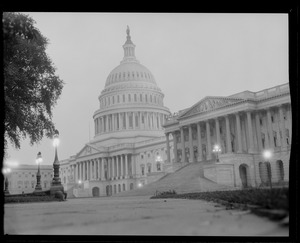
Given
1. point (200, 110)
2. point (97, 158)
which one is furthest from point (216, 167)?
point (97, 158)

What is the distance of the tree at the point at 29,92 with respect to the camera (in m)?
15.3

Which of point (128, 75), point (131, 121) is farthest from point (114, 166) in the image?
point (128, 75)

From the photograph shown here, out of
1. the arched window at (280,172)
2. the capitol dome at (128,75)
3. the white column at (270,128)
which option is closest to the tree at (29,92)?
the capitol dome at (128,75)

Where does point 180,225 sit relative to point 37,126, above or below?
below

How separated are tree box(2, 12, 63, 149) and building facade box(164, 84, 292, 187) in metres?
17.8

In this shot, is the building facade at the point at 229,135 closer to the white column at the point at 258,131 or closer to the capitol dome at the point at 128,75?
the white column at the point at 258,131

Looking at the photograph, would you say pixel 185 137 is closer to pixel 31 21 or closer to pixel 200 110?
pixel 200 110

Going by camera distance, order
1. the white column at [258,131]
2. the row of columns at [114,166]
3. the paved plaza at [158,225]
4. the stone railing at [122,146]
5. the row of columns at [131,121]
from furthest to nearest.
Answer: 1. the stone railing at [122,146]
2. the row of columns at [131,121]
3. the row of columns at [114,166]
4. the white column at [258,131]
5. the paved plaza at [158,225]

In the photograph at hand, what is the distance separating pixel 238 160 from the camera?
42.2 m

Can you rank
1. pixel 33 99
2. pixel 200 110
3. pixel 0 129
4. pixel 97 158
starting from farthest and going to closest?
pixel 97 158 → pixel 200 110 → pixel 33 99 → pixel 0 129

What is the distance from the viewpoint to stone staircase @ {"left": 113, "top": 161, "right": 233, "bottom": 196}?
36044mm

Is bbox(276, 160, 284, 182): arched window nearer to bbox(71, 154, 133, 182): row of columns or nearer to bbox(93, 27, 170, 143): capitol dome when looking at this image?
bbox(71, 154, 133, 182): row of columns

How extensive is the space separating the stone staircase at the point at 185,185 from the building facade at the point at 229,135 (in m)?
1.43

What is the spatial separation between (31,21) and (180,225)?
6531 mm
